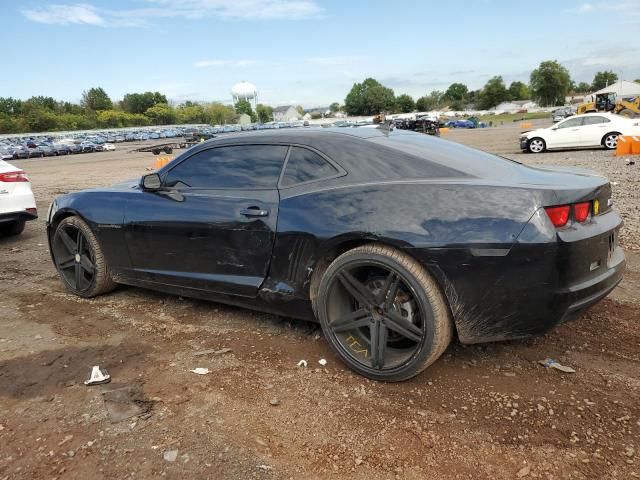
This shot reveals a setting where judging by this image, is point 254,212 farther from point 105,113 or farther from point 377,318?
point 105,113

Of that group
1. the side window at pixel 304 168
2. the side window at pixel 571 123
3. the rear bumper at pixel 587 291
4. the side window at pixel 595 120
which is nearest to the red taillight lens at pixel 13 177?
the side window at pixel 304 168

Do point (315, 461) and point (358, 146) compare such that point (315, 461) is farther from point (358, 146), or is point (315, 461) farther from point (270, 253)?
point (358, 146)

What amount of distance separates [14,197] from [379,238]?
6225 millimetres

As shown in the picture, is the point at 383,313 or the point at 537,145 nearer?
the point at 383,313

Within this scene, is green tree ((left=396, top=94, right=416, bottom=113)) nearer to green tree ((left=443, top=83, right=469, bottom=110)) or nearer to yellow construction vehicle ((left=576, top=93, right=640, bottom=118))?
green tree ((left=443, top=83, right=469, bottom=110))

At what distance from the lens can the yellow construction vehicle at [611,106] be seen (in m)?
37.4

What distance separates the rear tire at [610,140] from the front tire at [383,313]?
17.5m

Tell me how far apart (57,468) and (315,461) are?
119 centimetres

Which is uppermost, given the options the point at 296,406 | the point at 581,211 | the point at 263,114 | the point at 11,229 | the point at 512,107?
the point at 263,114

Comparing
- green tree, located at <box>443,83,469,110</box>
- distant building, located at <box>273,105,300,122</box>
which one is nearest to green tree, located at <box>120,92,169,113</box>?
distant building, located at <box>273,105,300,122</box>

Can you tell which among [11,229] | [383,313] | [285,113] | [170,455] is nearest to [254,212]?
[383,313]

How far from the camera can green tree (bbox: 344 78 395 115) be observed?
14475 centimetres

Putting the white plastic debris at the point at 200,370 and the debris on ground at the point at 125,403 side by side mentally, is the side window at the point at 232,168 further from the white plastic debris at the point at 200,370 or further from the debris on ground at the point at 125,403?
the debris on ground at the point at 125,403

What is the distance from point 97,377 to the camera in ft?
10.4
